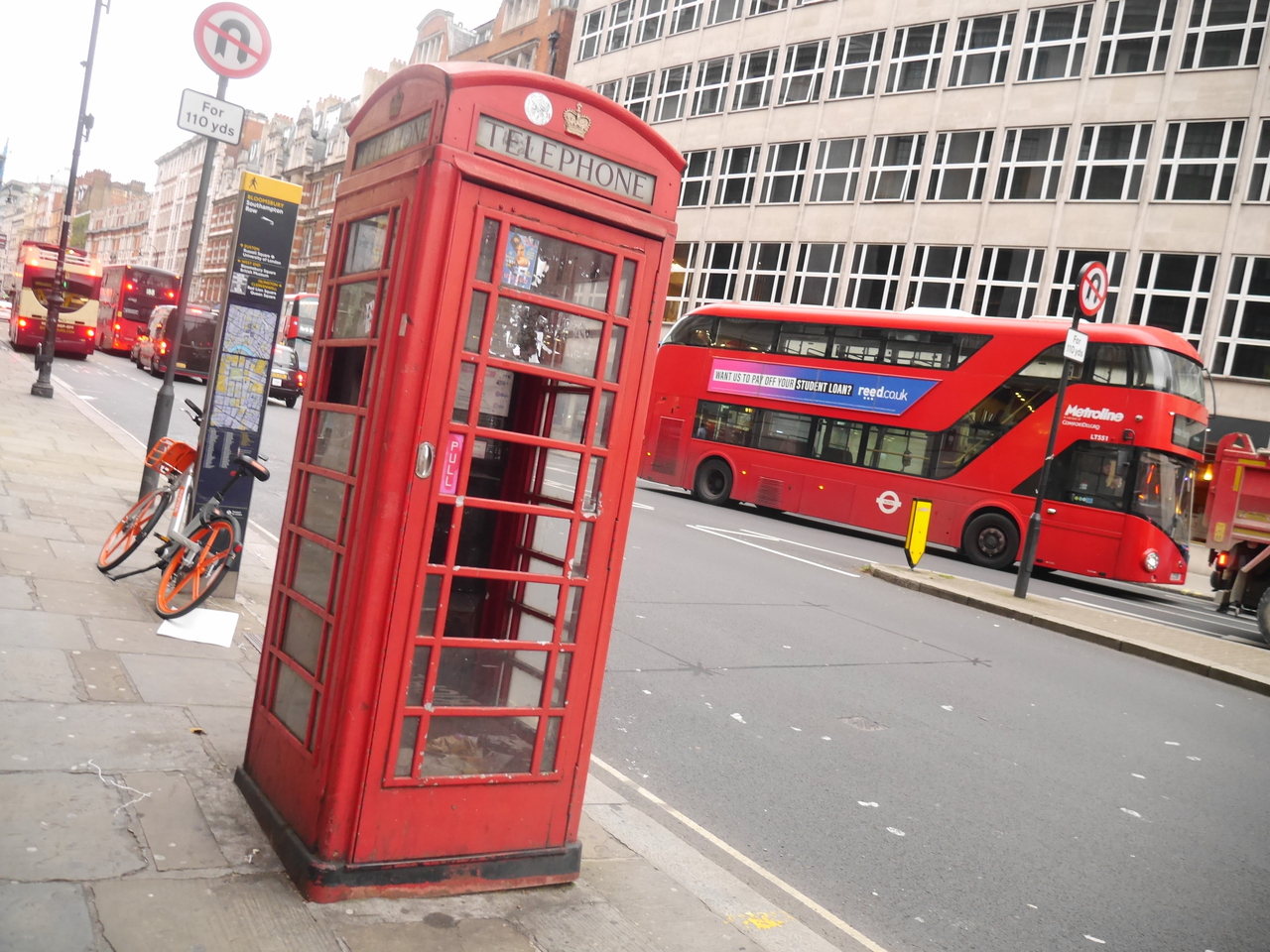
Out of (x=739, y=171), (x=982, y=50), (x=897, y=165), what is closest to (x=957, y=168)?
(x=897, y=165)

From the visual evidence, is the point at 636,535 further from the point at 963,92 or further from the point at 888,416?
the point at 963,92

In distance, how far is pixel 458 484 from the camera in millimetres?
3105

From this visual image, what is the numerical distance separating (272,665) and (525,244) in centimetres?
176

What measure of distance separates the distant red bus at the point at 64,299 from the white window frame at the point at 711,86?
23514mm

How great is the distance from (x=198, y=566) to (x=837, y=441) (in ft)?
49.0

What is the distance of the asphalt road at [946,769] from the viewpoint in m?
4.14

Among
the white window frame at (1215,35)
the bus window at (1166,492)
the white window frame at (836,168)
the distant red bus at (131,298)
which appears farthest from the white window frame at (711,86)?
the bus window at (1166,492)

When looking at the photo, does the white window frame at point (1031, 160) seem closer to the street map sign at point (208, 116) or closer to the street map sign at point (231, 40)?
the street map sign at point (231, 40)

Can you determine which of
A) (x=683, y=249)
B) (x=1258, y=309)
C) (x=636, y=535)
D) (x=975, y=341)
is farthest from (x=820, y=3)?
(x=636, y=535)

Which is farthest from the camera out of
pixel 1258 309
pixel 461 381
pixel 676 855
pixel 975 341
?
pixel 1258 309

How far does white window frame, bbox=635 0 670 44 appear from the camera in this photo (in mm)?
43219

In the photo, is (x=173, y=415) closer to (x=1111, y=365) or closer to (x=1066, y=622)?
(x=1066, y=622)

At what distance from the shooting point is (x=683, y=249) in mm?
40750

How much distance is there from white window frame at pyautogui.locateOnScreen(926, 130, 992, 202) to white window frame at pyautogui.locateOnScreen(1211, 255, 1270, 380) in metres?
7.91
